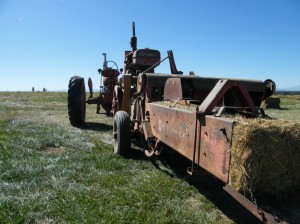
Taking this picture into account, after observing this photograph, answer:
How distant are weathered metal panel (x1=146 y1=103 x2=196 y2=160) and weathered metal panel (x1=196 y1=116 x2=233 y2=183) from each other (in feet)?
0.80

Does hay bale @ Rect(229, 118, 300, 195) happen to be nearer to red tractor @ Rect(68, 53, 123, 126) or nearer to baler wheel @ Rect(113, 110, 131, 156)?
baler wheel @ Rect(113, 110, 131, 156)

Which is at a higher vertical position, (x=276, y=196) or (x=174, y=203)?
(x=276, y=196)

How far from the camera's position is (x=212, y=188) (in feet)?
16.1

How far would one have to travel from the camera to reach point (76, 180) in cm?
491

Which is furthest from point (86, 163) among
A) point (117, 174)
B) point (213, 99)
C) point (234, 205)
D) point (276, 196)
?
point (276, 196)

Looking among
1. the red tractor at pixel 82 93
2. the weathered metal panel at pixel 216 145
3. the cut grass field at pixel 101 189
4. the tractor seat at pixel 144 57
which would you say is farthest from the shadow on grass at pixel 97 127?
the weathered metal panel at pixel 216 145

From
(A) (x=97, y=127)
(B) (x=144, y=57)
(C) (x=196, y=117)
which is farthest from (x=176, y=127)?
(A) (x=97, y=127)

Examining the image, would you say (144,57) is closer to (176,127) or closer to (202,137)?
(176,127)

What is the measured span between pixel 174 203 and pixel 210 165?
3.66 feet

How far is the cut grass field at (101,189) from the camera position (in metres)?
3.79

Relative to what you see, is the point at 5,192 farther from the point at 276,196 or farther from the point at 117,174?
the point at 276,196

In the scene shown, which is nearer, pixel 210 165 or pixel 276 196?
pixel 276 196

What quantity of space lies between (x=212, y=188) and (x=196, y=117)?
1722 mm

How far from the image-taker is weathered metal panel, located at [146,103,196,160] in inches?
149
